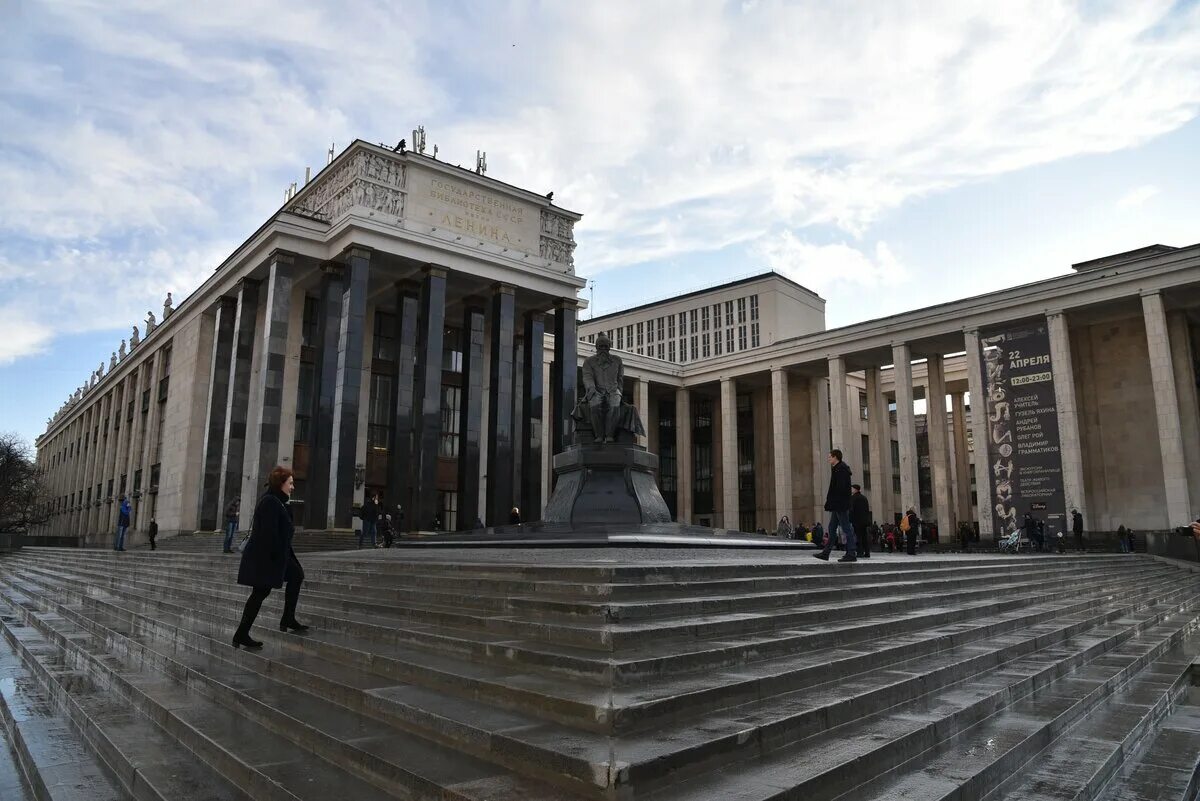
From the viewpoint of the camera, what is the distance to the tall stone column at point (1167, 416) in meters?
29.6

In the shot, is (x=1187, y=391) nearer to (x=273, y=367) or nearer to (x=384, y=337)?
(x=384, y=337)

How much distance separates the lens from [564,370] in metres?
34.9

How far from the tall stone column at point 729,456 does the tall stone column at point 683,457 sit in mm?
3431

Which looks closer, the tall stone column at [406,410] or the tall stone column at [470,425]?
the tall stone column at [406,410]

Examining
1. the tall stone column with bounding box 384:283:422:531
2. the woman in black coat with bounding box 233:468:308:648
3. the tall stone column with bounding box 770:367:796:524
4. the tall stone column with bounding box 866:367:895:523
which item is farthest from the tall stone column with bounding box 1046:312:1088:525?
the woman in black coat with bounding box 233:468:308:648

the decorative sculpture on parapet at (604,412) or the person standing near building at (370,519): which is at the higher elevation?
the decorative sculpture on parapet at (604,412)

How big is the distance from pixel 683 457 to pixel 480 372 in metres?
20.2

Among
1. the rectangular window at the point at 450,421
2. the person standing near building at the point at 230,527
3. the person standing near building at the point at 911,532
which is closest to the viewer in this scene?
the person standing near building at the point at 230,527

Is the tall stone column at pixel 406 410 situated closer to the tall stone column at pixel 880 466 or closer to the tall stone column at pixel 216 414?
the tall stone column at pixel 216 414

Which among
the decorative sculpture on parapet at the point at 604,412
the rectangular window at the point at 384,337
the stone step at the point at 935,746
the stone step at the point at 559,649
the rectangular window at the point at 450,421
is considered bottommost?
the stone step at the point at 935,746

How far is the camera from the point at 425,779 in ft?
11.8

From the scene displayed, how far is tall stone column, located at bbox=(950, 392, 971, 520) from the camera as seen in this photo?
130 ft

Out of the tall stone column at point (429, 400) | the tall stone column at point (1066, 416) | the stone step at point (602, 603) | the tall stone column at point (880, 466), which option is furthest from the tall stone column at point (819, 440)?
the stone step at point (602, 603)

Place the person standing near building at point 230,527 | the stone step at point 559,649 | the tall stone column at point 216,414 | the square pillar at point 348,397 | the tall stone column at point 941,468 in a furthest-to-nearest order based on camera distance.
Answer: the tall stone column at point 941,468, the tall stone column at point 216,414, the square pillar at point 348,397, the person standing near building at point 230,527, the stone step at point 559,649
